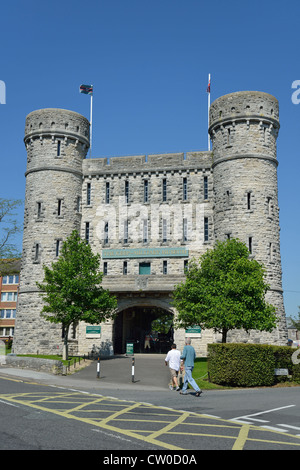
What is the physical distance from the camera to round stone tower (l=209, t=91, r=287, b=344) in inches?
1363

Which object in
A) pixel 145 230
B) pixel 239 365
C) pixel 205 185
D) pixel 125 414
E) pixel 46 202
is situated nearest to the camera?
pixel 125 414

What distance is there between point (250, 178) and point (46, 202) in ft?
52.1

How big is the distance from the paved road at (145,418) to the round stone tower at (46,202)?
59.9 feet

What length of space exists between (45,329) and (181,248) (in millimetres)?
11941

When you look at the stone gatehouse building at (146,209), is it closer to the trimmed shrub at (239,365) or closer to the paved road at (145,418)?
the trimmed shrub at (239,365)

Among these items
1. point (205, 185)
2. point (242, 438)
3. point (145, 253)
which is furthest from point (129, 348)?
point (242, 438)

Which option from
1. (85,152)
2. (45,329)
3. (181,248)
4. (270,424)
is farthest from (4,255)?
(270,424)

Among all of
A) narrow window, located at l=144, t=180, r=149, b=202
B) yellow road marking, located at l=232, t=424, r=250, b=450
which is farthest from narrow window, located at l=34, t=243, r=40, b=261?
yellow road marking, located at l=232, t=424, r=250, b=450

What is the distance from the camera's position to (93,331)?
3684cm

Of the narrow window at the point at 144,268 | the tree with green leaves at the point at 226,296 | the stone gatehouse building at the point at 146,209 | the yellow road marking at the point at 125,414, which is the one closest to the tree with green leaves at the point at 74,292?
the stone gatehouse building at the point at 146,209

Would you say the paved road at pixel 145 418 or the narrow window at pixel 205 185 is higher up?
the narrow window at pixel 205 185

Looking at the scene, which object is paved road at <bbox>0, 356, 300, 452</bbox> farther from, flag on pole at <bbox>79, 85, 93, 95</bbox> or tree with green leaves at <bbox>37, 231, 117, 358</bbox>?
flag on pole at <bbox>79, 85, 93, 95</bbox>

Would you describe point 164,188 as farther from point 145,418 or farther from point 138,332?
point 145,418

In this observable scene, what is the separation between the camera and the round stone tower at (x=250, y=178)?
114 feet
